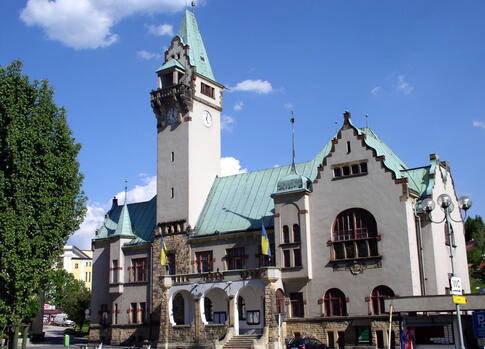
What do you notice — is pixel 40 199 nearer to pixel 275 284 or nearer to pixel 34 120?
pixel 34 120

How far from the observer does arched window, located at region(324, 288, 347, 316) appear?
44.0 meters

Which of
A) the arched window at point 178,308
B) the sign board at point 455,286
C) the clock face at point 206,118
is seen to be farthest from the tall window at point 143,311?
the sign board at point 455,286

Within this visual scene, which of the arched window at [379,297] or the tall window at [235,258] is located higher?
the tall window at [235,258]

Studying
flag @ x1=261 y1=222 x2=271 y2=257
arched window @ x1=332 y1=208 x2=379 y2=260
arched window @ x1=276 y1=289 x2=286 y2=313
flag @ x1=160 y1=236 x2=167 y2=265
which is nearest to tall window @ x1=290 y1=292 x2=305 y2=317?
arched window @ x1=276 y1=289 x2=286 y2=313

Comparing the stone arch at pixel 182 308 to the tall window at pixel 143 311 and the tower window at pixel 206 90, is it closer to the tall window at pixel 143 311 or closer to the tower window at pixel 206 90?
the tall window at pixel 143 311

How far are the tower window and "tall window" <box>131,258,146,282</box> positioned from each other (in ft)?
56.7

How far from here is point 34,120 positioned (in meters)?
36.4

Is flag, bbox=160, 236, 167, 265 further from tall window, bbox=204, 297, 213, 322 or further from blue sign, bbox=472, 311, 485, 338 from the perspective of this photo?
blue sign, bbox=472, 311, 485, 338

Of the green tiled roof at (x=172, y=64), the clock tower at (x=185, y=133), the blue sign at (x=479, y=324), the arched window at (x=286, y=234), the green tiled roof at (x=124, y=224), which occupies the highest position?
the green tiled roof at (x=172, y=64)

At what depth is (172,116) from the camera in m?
58.2

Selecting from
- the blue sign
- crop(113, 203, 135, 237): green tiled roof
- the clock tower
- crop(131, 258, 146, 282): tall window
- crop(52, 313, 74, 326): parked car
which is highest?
the clock tower

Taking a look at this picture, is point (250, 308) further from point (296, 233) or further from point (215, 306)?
point (296, 233)

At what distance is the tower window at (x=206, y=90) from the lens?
59250 mm

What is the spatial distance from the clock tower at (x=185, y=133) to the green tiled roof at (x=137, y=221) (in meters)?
3.38
